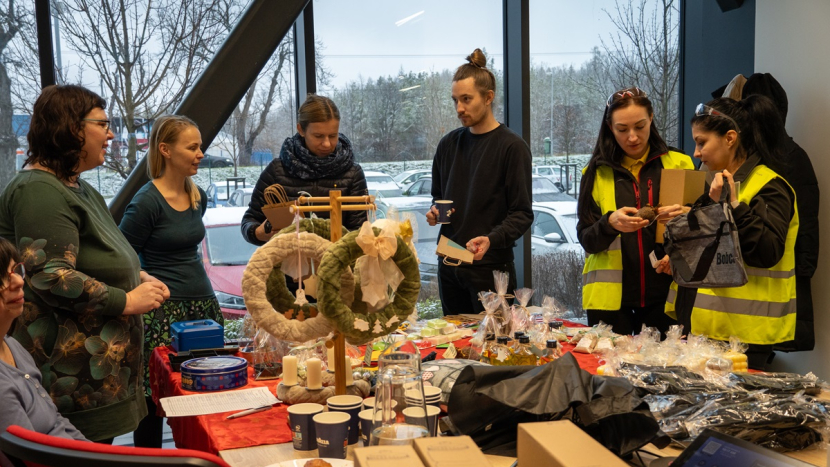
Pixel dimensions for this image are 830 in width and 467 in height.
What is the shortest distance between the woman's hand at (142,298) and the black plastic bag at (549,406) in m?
1.27

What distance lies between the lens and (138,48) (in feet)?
14.0

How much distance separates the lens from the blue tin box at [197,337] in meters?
2.58

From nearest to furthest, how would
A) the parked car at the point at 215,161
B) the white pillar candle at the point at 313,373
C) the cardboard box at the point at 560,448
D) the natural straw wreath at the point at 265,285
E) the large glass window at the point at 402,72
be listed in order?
the cardboard box at the point at 560,448 → the natural straw wreath at the point at 265,285 → the white pillar candle at the point at 313,373 → the parked car at the point at 215,161 → the large glass window at the point at 402,72

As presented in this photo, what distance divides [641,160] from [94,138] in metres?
2.33

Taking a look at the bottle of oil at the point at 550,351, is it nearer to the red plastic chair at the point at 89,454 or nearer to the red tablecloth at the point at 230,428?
the red tablecloth at the point at 230,428

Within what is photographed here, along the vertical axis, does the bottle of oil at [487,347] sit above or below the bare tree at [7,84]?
below

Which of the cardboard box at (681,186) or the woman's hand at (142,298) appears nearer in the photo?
the woman's hand at (142,298)

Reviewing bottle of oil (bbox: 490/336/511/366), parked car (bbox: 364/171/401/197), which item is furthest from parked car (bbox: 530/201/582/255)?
Answer: bottle of oil (bbox: 490/336/511/366)

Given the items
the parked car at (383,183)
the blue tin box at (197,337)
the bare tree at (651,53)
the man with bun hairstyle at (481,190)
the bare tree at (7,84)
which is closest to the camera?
the blue tin box at (197,337)

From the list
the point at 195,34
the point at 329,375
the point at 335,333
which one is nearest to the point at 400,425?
the point at 335,333

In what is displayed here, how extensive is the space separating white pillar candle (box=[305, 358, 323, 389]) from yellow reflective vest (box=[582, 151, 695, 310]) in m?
1.64

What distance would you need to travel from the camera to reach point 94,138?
2.40 metres

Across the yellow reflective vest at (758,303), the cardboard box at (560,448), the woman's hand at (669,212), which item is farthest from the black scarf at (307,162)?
the cardboard box at (560,448)

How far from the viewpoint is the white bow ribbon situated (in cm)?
171
